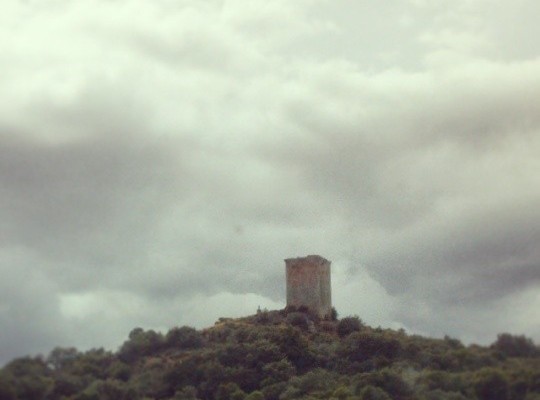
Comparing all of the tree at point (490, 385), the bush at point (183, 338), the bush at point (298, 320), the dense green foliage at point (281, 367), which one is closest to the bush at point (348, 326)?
the dense green foliage at point (281, 367)

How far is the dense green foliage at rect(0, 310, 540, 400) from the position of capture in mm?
20094

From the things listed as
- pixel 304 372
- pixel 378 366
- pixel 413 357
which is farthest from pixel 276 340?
pixel 413 357

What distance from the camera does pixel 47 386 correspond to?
18328 mm

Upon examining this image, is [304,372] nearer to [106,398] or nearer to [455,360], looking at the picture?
[455,360]

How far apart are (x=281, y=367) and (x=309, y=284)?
20626mm

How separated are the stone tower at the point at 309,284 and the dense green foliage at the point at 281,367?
2.79m

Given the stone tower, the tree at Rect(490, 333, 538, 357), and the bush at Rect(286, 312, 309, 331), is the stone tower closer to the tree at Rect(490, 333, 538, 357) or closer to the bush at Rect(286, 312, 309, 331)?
the bush at Rect(286, 312, 309, 331)

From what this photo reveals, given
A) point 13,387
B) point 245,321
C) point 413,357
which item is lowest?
point 13,387

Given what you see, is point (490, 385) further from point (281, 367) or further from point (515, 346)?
point (281, 367)

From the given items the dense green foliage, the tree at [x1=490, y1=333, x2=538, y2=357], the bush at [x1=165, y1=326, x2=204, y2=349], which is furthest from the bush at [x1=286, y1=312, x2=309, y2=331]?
the tree at [x1=490, y1=333, x2=538, y2=357]

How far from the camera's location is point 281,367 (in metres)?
43.7

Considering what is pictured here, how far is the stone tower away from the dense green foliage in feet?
9.16

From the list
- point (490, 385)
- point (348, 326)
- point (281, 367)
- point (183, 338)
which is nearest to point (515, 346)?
point (490, 385)

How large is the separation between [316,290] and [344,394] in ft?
94.7
